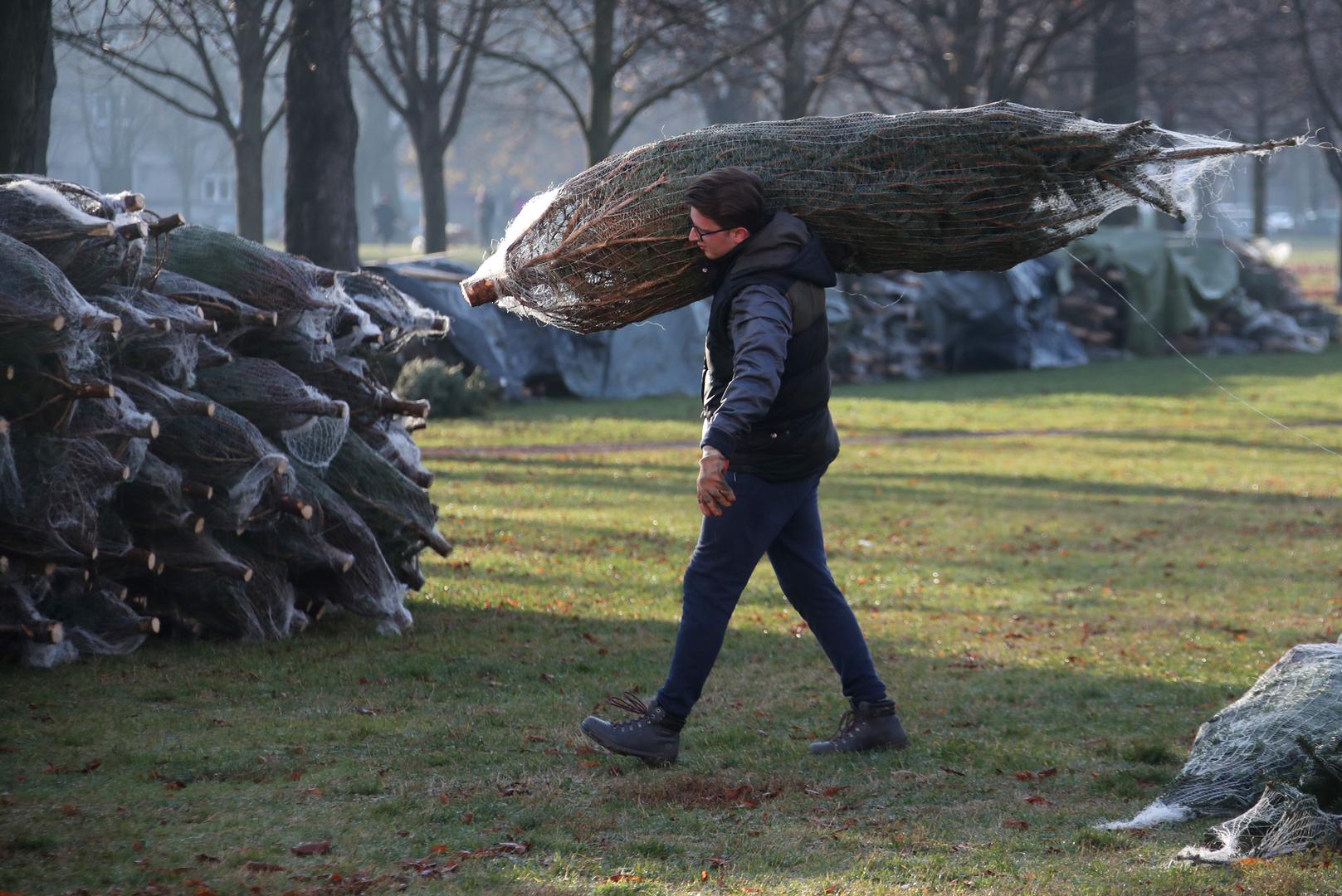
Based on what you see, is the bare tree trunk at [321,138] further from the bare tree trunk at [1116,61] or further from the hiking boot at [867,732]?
the bare tree trunk at [1116,61]

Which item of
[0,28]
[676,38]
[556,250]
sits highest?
[676,38]

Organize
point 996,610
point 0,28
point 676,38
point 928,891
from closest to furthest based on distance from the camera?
point 928,891
point 0,28
point 996,610
point 676,38

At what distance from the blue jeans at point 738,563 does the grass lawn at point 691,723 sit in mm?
380

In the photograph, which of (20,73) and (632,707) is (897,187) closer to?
(632,707)

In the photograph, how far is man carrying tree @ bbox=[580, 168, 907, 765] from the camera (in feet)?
15.9

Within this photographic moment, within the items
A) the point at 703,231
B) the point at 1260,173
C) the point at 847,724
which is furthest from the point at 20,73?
the point at 1260,173

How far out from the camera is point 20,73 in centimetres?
793

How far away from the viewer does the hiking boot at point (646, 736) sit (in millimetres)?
5148

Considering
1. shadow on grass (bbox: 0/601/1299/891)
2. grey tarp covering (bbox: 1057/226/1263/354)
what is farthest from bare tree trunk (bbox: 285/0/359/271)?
grey tarp covering (bbox: 1057/226/1263/354)

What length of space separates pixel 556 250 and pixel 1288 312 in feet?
93.1

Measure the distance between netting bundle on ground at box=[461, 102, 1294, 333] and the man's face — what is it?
19 centimetres

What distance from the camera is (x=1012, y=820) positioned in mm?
4625

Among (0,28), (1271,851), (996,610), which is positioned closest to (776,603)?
(996,610)

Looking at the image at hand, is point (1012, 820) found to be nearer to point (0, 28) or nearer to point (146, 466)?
point (146, 466)
